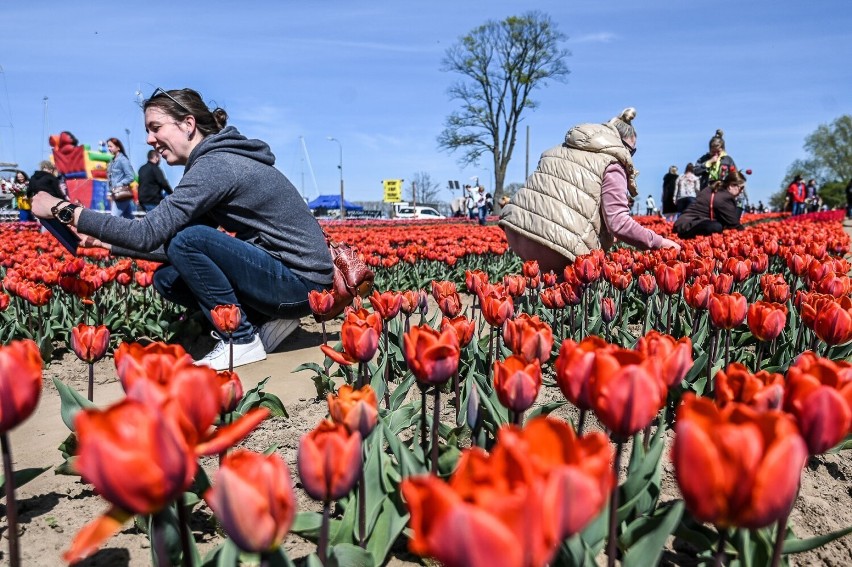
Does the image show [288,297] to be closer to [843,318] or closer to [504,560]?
[843,318]

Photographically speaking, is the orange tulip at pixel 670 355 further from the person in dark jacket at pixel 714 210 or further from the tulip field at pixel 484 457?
the person in dark jacket at pixel 714 210

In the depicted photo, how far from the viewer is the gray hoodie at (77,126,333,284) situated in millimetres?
3588

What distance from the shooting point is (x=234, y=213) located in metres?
4.09

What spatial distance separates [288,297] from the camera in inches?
166

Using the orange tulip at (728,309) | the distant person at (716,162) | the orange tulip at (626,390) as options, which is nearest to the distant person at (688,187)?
the distant person at (716,162)

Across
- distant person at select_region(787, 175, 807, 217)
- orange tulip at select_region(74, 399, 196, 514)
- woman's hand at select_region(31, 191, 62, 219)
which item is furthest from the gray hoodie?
distant person at select_region(787, 175, 807, 217)

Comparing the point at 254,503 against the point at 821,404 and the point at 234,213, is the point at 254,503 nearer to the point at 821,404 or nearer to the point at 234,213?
the point at 821,404

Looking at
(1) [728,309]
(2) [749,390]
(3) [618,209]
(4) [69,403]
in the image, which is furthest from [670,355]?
(3) [618,209]

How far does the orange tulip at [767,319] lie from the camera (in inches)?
88.9

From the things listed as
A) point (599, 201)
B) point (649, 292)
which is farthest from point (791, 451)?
point (599, 201)

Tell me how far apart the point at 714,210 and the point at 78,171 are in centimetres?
1331

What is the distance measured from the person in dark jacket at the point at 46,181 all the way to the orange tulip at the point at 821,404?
12.0 metres

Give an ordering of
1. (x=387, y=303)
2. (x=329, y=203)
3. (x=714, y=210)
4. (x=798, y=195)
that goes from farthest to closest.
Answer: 1. (x=329, y=203)
2. (x=798, y=195)
3. (x=714, y=210)
4. (x=387, y=303)

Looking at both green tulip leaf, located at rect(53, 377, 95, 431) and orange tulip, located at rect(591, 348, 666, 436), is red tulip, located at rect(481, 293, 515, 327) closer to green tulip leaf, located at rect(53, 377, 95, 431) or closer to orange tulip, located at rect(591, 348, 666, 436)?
orange tulip, located at rect(591, 348, 666, 436)
